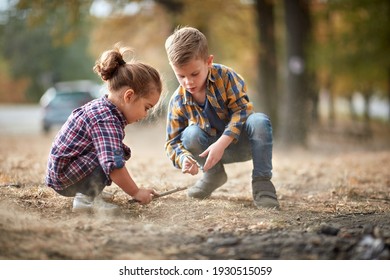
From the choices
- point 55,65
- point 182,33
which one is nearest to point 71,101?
point 55,65

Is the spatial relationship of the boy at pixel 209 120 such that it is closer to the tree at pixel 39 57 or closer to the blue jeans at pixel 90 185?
the blue jeans at pixel 90 185

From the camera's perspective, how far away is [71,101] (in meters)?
12.1

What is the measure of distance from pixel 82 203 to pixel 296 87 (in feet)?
20.1

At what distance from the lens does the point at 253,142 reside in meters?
3.05

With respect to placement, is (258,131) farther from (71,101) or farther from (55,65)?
(55,65)

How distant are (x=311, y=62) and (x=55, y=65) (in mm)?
13224

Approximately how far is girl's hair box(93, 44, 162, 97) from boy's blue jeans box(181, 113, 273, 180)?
0.41 metres

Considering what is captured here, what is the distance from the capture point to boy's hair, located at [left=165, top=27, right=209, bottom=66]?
2.84 m

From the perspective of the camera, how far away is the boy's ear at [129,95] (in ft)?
9.02

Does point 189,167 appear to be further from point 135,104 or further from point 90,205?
point 90,205

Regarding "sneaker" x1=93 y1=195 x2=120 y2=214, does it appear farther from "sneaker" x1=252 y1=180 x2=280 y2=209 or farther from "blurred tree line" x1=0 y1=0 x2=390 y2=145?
"blurred tree line" x1=0 y1=0 x2=390 y2=145

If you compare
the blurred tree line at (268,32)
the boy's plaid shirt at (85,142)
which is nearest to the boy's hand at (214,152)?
the boy's plaid shirt at (85,142)

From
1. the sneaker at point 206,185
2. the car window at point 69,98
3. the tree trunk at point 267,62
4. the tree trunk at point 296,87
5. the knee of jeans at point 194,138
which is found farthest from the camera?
the car window at point 69,98

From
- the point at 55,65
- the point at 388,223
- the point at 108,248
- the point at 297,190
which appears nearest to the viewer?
the point at 108,248
